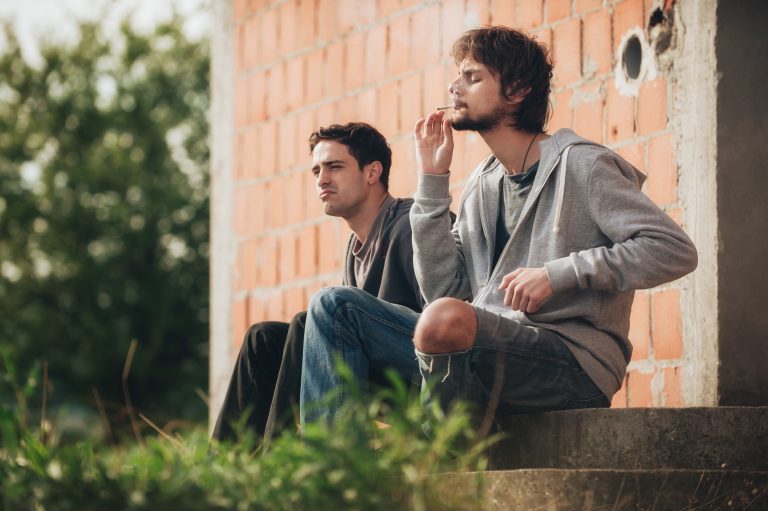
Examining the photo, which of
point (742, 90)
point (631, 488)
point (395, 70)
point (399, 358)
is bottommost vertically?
point (631, 488)

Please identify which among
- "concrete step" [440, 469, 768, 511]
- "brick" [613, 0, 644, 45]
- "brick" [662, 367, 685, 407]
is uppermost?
"brick" [613, 0, 644, 45]

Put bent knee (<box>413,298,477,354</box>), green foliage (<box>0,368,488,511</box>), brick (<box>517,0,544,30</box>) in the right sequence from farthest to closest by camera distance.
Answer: brick (<box>517,0,544,30</box>) → bent knee (<box>413,298,477,354</box>) → green foliage (<box>0,368,488,511</box>)

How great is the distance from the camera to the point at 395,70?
199 inches

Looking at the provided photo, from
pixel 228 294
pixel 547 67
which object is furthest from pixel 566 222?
pixel 228 294

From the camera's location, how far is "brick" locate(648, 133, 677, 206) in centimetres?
372

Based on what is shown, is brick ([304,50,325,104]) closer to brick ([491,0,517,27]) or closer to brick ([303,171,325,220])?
brick ([303,171,325,220])

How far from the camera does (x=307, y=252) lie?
17.8 ft

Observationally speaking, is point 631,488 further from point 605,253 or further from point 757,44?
point 757,44

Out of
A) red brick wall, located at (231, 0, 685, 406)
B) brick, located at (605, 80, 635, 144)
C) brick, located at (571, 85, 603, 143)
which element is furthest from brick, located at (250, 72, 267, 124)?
brick, located at (605, 80, 635, 144)

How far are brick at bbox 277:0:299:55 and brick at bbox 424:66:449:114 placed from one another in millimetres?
1035

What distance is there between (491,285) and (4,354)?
1.25 m

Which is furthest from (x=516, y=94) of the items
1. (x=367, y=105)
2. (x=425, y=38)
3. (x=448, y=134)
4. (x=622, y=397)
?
(x=367, y=105)

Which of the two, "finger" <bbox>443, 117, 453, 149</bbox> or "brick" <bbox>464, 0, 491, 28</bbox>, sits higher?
"brick" <bbox>464, 0, 491, 28</bbox>

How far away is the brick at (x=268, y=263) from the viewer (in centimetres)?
564
